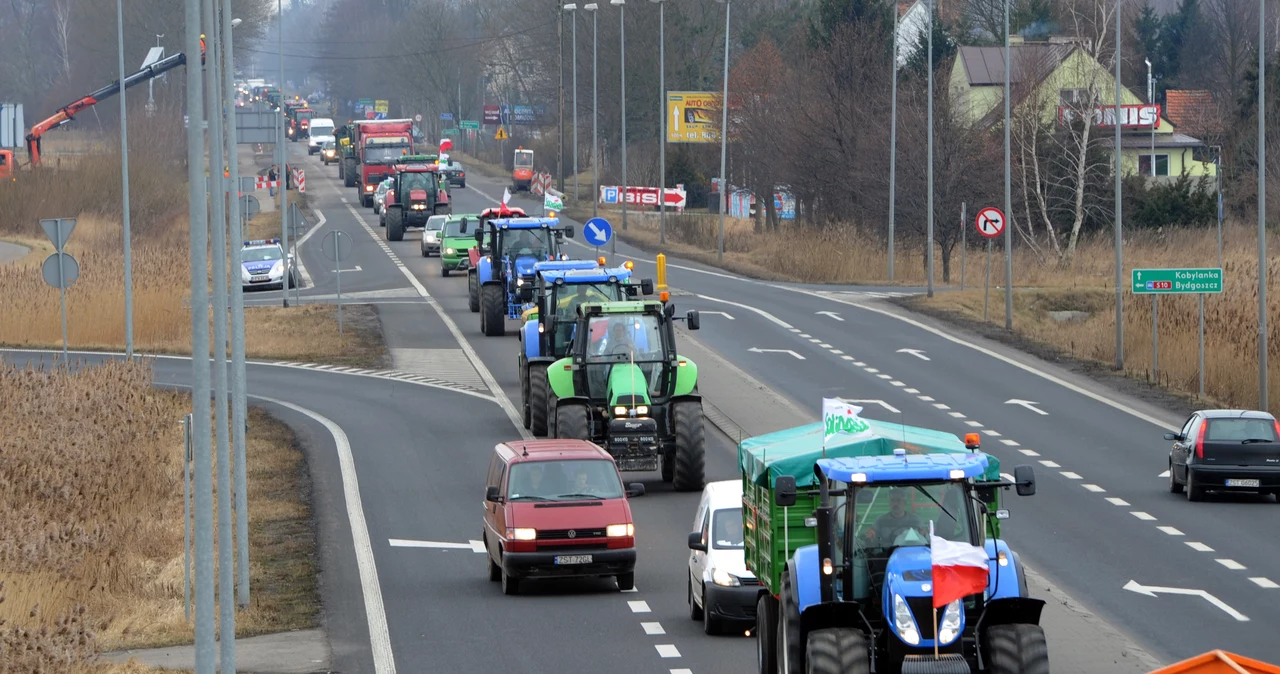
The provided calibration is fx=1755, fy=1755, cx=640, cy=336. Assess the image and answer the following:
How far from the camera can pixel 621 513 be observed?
18797mm

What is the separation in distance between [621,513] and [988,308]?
2835 centimetres

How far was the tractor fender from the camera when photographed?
471 inches

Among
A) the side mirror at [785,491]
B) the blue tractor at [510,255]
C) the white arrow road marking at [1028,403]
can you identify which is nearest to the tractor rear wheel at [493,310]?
the blue tractor at [510,255]

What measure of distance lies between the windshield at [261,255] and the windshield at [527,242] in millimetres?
16434

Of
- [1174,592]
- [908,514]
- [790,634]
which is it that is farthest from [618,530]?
[908,514]

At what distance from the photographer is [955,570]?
37.7 feet

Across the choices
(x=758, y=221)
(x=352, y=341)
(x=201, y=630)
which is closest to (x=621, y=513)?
(x=201, y=630)

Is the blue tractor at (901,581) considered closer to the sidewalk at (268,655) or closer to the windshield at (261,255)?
the sidewalk at (268,655)

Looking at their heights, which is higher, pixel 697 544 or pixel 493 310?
pixel 493 310

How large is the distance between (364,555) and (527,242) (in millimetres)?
20643

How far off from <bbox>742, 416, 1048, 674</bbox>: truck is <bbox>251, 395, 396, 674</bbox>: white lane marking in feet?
14.5

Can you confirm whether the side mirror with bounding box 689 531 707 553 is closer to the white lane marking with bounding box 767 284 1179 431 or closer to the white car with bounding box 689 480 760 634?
the white car with bounding box 689 480 760 634

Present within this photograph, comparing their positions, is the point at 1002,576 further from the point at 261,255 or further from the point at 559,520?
the point at 261,255

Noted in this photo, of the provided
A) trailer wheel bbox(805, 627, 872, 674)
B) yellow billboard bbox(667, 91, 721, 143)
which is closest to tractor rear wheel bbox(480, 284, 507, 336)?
trailer wheel bbox(805, 627, 872, 674)
